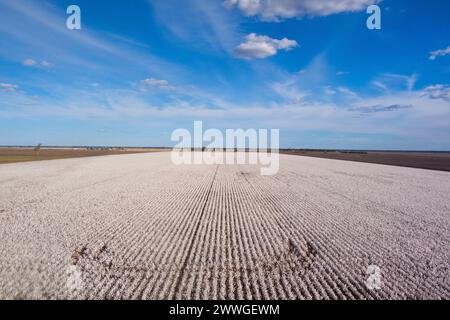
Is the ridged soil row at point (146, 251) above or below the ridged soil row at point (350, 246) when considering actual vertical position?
above

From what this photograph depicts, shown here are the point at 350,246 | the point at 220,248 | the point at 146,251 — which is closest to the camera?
the point at 146,251

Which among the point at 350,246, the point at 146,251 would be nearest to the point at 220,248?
the point at 146,251

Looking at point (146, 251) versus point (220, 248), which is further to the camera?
point (220, 248)

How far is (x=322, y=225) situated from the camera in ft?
26.3

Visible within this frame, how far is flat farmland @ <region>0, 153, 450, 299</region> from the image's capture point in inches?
173

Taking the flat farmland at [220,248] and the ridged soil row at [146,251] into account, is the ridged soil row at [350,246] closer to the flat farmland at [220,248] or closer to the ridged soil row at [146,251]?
the flat farmland at [220,248]

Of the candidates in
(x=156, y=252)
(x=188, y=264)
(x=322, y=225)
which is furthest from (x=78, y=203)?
(x=322, y=225)

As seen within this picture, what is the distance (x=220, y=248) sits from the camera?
6.06 metres

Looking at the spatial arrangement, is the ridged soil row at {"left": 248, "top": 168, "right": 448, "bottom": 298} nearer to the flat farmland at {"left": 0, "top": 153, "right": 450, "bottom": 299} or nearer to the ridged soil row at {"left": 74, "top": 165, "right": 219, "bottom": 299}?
the flat farmland at {"left": 0, "top": 153, "right": 450, "bottom": 299}

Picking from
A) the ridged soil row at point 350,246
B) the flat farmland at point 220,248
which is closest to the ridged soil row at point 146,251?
the flat farmland at point 220,248

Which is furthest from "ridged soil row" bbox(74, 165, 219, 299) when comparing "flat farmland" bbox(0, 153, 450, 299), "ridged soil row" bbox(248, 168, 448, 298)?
"ridged soil row" bbox(248, 168, 448, 298)

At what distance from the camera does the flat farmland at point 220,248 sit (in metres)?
4.38

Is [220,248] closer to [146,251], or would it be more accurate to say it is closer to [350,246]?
[146,251]
